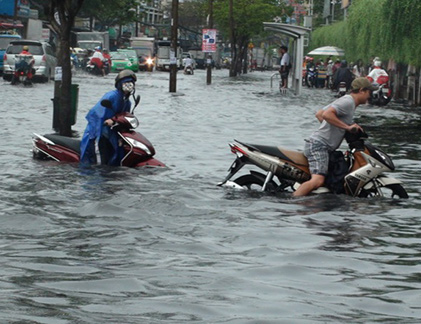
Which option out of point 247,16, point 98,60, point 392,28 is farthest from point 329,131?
point 247,16

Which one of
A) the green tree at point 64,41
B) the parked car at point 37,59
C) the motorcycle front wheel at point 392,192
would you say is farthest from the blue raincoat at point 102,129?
the parked car at point 37,59

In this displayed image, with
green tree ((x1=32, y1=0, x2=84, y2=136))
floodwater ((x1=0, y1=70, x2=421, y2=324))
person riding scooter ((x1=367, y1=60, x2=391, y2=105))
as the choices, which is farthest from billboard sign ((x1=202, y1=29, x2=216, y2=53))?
floodwater ((x1=0, y1=70, x2=421, y2=324))

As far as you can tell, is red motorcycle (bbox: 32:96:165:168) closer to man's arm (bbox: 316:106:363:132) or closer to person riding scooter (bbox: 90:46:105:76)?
man's arm (bbox: 316:106:363:132)

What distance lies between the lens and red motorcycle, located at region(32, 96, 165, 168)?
569 inches

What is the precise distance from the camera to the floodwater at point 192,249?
6660 mm

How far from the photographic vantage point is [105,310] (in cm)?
646

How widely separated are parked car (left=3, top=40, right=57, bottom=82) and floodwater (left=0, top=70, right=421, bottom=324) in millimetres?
26960

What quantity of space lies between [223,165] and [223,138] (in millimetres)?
4946

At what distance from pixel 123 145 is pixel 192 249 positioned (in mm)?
5846

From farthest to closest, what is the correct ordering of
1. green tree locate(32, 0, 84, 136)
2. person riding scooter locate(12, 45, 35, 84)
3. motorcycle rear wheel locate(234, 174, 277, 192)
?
person riding scooter locate(12, 45, 35, 84) → green tree locate(32, 0, 84, 136) → motorcycle rear wheel locate(234, 174, 277, 192)

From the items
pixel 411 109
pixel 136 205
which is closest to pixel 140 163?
pixel 136 205

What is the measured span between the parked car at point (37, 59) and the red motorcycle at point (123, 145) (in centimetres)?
2833

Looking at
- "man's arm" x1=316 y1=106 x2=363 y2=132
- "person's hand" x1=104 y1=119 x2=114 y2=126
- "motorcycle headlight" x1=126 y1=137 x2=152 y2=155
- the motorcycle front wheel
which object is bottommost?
the motorcycle front wheel

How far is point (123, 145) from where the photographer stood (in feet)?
48.0
